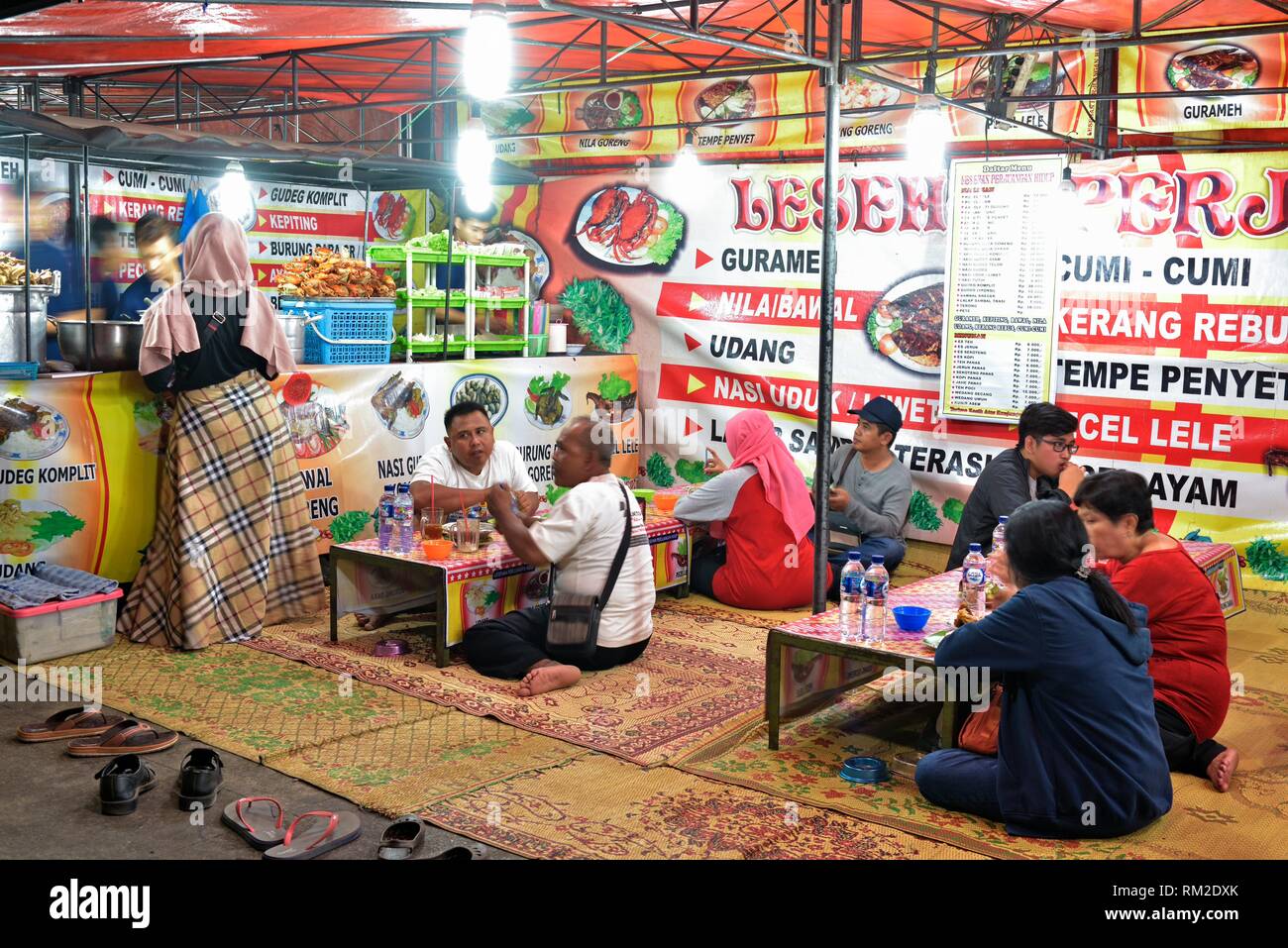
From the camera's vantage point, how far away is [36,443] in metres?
7.42

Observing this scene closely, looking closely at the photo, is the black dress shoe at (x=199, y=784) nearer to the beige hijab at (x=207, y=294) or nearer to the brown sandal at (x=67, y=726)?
the brown sandal at (x=67, y=726)

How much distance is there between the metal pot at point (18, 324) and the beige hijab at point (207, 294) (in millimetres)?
670

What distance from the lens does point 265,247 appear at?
12.4 m

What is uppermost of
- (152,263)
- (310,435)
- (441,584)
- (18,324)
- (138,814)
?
(152,263)

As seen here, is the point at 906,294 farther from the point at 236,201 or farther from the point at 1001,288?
the point at 236,201

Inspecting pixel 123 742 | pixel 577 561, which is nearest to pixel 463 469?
pixel 577 561

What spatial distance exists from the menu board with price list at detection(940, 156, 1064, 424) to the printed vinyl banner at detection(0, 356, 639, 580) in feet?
10.4

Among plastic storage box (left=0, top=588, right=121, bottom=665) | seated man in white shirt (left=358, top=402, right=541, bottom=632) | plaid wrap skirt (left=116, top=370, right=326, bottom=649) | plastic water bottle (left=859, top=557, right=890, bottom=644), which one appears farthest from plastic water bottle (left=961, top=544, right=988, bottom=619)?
plastic storage box (left=0, top=588, right=121, bottom=665)

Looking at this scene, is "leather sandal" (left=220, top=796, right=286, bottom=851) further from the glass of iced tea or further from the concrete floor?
the glass of iced tea

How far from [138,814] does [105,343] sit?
3.80m

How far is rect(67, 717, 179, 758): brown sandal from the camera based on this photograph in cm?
565

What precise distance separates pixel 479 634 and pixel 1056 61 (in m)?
5.76

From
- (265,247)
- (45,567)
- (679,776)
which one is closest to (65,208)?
(265,247)

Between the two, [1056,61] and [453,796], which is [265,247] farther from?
[453,796]
